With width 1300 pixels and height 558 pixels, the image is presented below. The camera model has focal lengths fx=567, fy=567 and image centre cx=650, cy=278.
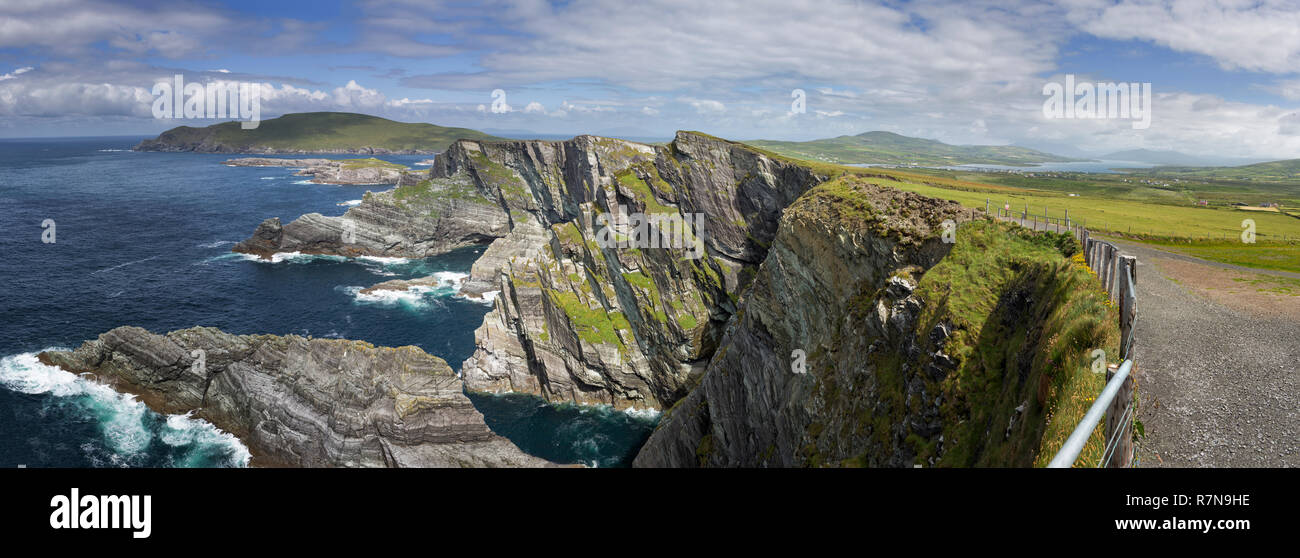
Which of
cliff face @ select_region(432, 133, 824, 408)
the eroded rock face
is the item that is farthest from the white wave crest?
the eroded rock face

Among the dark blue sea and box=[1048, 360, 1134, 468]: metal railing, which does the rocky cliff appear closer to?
box=[1048, 360, 1134, 468]: metal railing

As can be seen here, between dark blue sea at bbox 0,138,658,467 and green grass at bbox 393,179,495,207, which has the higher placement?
green grass at bbox 393,179,495,207

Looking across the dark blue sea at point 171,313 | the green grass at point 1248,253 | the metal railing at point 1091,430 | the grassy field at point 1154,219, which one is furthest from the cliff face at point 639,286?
the metal railing at point 1091,430

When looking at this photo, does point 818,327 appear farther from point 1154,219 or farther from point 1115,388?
point 1115,388

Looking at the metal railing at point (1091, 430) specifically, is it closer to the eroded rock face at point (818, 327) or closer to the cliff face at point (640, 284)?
the eroded rock face at point (818, 327)

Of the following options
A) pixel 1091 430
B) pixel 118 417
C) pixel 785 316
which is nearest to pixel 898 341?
pixel 785 316

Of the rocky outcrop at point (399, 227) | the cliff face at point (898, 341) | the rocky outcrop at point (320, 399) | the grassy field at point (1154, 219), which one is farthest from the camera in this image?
the rocky outcrop at point (399, 227)
